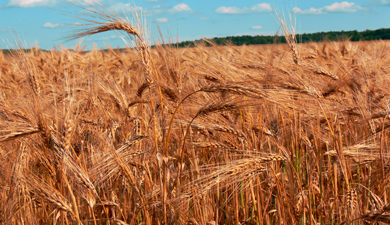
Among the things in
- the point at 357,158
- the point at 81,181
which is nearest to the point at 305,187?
the point at 357,158

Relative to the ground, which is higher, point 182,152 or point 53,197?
point 182,152

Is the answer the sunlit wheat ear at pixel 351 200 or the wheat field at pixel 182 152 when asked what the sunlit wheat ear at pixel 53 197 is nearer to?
the wheat field at pixel 182 152

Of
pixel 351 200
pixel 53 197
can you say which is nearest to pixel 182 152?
pixel 53 197

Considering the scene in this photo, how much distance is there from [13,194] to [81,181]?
0.43 meters

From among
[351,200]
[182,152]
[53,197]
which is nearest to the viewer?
[53,197]

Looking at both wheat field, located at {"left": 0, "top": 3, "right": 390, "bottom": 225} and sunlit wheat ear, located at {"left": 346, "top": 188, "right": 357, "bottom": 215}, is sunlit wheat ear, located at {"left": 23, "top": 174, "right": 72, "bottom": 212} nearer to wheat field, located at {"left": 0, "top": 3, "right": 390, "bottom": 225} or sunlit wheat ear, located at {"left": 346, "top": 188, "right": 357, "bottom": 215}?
wheat field, located at {"left": 0, "top": 3, "right": 390, "bottom": 225}

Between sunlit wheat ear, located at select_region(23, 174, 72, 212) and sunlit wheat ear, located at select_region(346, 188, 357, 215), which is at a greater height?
sunlit wheat ear, located at select_region(23, 174, 72, 212)

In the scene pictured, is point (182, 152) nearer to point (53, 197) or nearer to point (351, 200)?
point (53, 197)

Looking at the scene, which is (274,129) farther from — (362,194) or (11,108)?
(11,108)

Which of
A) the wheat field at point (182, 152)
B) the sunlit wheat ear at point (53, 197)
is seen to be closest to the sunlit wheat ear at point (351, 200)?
the wheat field at point (182, 152)

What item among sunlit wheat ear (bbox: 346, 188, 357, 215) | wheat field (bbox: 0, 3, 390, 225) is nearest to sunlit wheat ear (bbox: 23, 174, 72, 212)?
wheat field (bbox: 0, 3, 390, 225)

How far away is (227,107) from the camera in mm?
1332

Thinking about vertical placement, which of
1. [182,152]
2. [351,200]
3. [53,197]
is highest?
[182,152]

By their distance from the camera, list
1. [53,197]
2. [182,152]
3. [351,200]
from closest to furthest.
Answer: [53,197]
[182,152]
[351,200]
